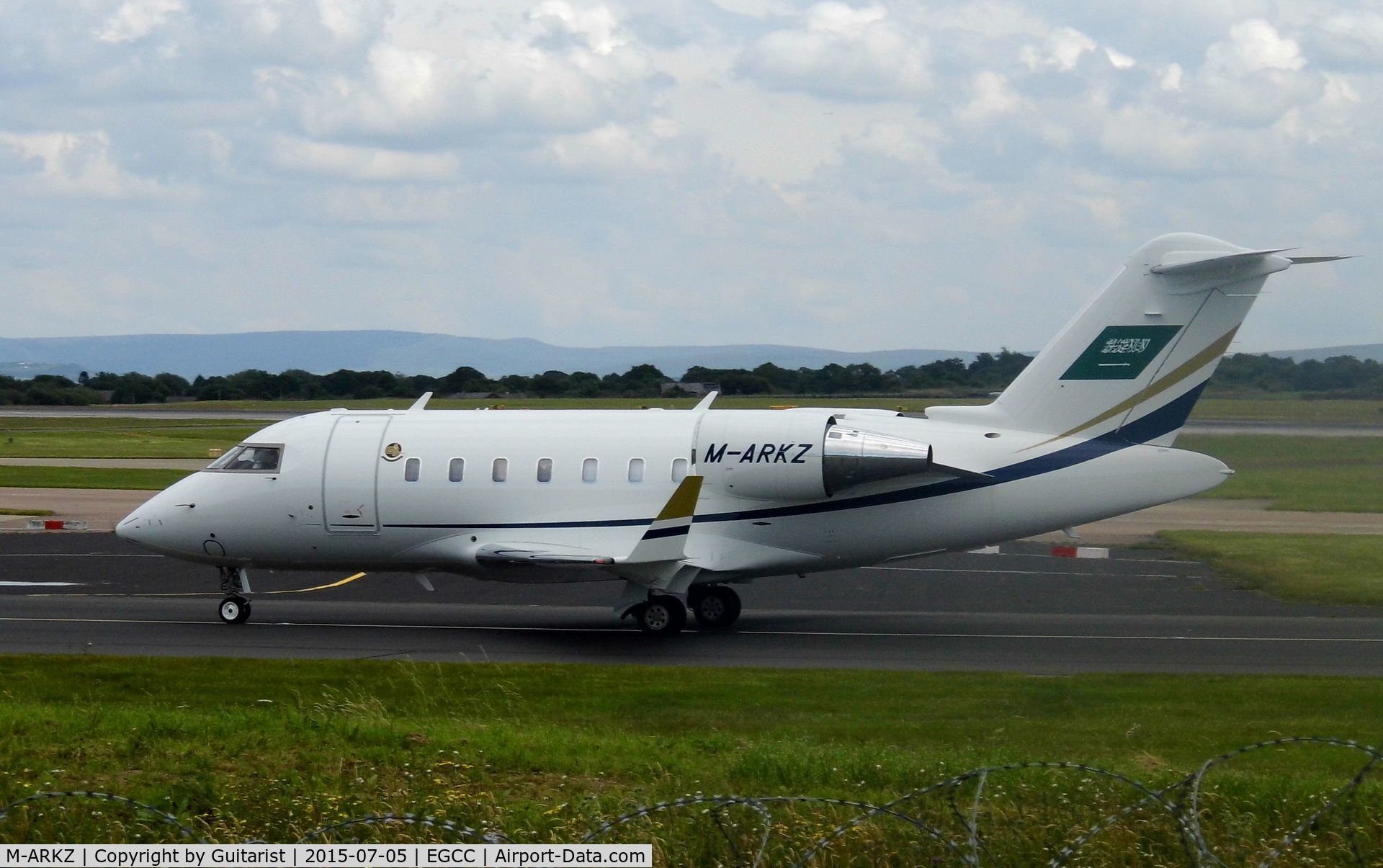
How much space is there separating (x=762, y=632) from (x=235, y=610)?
8.65 metres

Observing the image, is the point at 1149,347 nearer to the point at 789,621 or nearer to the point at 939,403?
the point at 789,621

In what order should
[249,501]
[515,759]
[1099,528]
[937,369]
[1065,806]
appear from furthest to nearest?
[937,369]
[1099,528]
[249,501]
[515,759]
[1065,806]

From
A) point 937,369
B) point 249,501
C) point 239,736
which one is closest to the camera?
point 239,736

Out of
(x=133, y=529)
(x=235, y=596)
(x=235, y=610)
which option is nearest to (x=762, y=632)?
(x=235, y=610)

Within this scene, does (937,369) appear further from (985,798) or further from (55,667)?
(985,798)

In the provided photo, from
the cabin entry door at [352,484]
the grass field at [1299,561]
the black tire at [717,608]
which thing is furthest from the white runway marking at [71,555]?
the grass field at [1299,561]

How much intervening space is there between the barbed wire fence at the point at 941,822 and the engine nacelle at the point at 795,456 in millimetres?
10284

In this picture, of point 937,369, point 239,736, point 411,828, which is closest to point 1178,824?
point 411,828

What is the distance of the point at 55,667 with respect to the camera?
19141mm

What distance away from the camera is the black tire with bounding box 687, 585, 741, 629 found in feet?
76.7

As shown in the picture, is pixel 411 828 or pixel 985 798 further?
pixel 985 798

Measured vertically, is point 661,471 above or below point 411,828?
above

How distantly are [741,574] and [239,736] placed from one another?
986cm

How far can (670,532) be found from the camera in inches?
850
